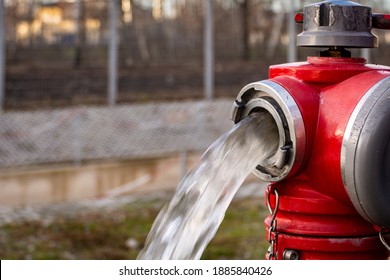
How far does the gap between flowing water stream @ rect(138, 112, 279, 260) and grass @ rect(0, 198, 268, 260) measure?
2.83 m

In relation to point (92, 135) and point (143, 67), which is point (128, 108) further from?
point (143, 67)

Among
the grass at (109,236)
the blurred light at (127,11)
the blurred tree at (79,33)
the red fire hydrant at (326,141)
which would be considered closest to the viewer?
the red fire hydrant at (326,141)

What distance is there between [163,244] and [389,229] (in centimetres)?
41

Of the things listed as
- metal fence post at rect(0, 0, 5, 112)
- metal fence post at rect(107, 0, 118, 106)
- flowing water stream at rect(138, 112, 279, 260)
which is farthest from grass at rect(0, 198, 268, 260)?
metal fence post at rect(107, 0, 118, 106)

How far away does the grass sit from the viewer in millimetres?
4262

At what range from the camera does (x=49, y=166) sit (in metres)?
7.62

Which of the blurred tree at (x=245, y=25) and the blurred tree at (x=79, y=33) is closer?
the blurred tree at (x=79, y=33)

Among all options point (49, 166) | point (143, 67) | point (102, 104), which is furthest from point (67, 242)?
point (143, 67)

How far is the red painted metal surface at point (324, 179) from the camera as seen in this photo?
4.06 feet

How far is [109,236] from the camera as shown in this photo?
15.5 feet

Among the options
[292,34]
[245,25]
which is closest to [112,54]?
[292,34]

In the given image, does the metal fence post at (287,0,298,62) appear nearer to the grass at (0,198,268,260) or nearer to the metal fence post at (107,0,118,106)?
the metal fence post at (107,0,118,106)

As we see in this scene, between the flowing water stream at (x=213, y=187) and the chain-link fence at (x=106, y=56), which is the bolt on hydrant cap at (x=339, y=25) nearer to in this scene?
the flowing water stream at (x=213, y=187)

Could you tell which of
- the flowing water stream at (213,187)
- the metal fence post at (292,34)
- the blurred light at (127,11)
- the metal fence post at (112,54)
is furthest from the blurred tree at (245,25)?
the flowing water stream at (213,187)
